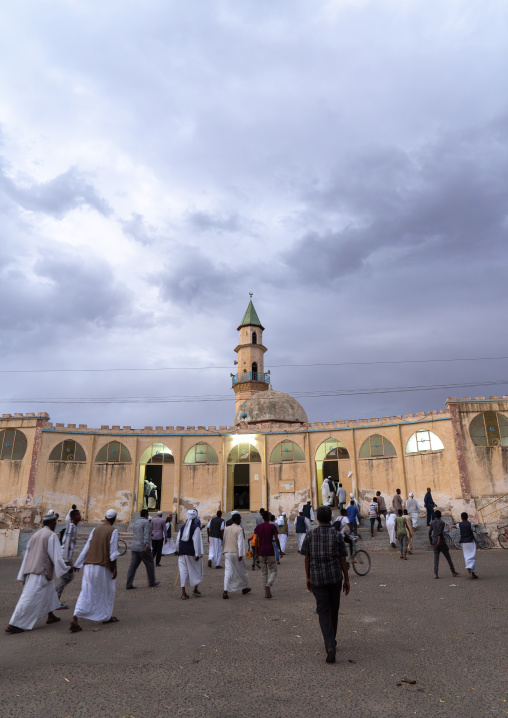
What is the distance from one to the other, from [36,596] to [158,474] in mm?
19119

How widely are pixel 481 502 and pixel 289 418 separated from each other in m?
11.7

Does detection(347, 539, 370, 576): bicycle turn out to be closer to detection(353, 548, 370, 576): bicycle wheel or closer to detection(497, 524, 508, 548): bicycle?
detection(353, 548, 370, 576): bicycle wheel

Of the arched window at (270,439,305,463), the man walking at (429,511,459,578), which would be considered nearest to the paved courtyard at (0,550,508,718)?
the man walking at (429,511,459,578)

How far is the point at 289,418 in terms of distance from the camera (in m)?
29.0

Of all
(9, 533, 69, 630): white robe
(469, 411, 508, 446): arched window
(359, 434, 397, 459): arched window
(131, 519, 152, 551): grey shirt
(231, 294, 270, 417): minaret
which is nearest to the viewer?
(9, 533, 69, 630): white robe

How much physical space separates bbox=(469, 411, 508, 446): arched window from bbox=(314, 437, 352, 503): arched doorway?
20.0ft

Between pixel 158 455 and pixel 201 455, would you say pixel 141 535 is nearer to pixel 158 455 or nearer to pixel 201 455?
pixel 201 455

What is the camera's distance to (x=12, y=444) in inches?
941

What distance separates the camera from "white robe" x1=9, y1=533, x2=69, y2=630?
21.8 feet

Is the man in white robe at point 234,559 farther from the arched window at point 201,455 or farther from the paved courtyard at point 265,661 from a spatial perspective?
the arched window at point 201,455

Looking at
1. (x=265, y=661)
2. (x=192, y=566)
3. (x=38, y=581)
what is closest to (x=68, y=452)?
(x=192, y=566)

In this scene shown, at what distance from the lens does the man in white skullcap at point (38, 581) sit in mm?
6652

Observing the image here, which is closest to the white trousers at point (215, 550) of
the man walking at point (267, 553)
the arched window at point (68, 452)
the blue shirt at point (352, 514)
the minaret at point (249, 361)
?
the man walking at point (267, 553)

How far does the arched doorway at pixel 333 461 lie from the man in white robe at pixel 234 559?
1525 centimetres
